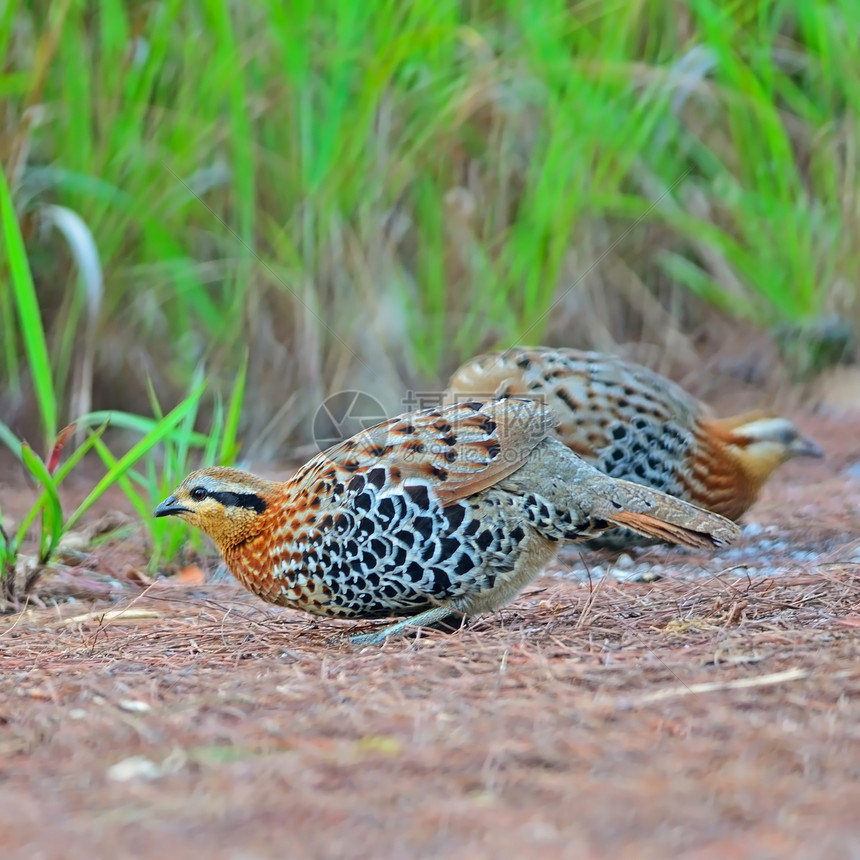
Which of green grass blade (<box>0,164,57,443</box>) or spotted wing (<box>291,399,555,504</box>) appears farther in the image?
green grass blade (<box>0,164,57,443</box>)

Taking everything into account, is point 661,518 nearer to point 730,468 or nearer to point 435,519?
point 435,519

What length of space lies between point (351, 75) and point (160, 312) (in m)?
1.65

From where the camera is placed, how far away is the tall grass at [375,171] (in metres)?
6.47

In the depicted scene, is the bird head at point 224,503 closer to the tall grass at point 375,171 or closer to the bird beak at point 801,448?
the bird beak at point 801,448

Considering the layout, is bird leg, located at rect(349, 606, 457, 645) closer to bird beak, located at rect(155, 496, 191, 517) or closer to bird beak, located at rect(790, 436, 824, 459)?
bird beak, located at rect(155, 496, 191, 517)

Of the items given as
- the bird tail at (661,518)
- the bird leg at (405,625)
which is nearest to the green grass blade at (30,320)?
the bird leg at (405,625)

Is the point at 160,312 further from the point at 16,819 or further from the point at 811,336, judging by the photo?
the point at 16,819

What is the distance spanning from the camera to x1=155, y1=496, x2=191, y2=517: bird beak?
3.87 meters

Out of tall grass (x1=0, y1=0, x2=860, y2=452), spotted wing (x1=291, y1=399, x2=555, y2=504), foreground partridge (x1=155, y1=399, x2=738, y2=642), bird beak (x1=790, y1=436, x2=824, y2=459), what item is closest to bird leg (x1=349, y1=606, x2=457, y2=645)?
foreground partridge (x1=155, y1=399, x2=738, y2=642)

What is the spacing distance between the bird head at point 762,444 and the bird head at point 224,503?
2174mm

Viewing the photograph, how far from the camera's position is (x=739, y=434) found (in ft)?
17.1

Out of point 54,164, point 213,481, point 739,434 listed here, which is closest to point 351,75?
point 54,164

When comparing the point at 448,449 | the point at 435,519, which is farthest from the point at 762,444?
the point at 435,519

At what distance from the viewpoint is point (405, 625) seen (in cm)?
359
